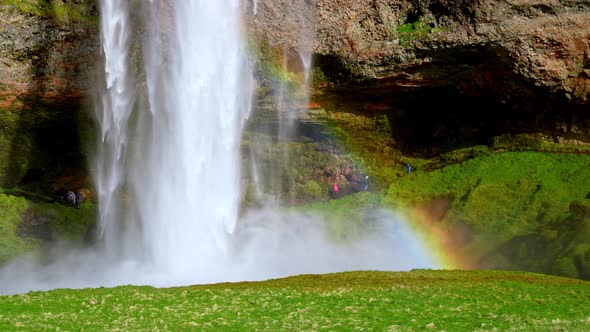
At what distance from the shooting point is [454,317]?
525 inches

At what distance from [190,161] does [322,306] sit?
14.5 meters

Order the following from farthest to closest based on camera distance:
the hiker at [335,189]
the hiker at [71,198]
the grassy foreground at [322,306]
A: the hiker at [335,189], the hiker at [71,198], the grassy foreground at [322,306]

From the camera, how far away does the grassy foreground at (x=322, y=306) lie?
1286 centimetres

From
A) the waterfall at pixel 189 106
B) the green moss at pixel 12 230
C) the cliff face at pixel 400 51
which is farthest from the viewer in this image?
the green moss at pixel 12 230

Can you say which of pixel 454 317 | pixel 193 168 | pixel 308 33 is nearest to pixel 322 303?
pixel 454 317

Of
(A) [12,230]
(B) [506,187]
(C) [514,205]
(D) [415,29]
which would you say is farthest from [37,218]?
(C) [514,205]

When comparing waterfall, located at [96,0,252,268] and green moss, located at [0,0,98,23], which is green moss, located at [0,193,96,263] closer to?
waterfall, located at [96,0,252,268]

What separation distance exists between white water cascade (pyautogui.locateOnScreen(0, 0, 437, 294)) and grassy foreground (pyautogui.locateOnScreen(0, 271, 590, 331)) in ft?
26.8

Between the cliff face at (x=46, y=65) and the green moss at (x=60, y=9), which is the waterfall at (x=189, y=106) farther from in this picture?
the cliff face at (x=46, y=65)

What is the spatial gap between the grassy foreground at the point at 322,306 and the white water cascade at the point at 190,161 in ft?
26.8

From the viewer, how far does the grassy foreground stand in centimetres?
1286

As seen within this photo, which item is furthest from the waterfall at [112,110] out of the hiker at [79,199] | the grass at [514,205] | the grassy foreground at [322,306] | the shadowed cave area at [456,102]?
the grassy foreground at [322,306]

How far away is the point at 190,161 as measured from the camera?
28125mm

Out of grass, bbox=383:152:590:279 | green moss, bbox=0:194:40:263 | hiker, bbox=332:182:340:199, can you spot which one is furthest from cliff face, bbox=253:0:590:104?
green moss, bbox=0:194:40:263
